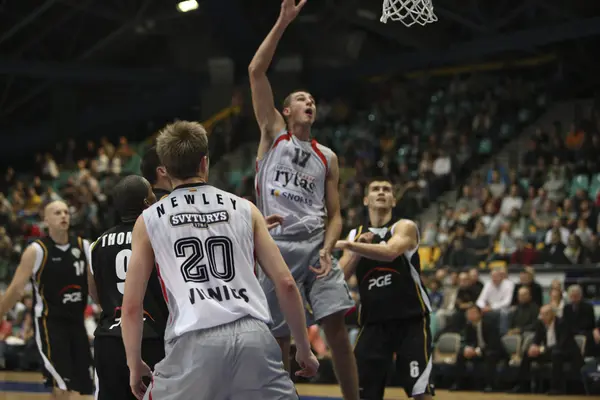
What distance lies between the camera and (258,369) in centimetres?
429

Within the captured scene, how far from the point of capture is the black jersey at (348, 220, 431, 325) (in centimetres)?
755

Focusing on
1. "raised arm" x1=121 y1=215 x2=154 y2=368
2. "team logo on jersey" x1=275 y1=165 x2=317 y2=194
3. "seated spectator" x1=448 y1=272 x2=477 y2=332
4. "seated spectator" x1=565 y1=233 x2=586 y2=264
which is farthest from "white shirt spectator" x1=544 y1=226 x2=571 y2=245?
"raised arm" x1=121 y1=215 x2=154 y2=368

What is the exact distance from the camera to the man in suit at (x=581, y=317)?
11867mm

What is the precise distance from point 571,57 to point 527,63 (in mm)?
1242

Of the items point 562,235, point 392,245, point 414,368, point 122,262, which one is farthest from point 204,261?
point 562,235

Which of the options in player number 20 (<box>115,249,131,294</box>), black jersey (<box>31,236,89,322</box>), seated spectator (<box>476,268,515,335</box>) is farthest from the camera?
seated spectator (<box>476,268,515,335</box>)

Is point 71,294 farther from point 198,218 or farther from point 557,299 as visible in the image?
point 557,299

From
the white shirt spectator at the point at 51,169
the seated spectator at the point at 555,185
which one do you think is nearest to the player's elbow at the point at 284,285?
the seated spectator at the point at 555,185

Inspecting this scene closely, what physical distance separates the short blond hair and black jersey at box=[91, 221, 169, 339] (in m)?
1.41

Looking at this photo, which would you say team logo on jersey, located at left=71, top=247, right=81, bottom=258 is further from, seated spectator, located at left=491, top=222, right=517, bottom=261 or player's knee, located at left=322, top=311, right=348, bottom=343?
seated spectator, located at left=491, top=222, right=517, bottom=261

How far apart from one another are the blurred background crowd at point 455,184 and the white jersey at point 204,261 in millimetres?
7312

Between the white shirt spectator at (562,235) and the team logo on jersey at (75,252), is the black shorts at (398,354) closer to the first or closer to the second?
the team logo on jersey at (75,252)

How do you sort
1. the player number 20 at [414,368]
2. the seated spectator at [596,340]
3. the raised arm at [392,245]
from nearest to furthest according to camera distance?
the raised arm at [392,245]
the player number 20 at [414,368]
the seated spectator at [596,340]

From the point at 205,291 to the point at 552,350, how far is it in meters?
8.27
